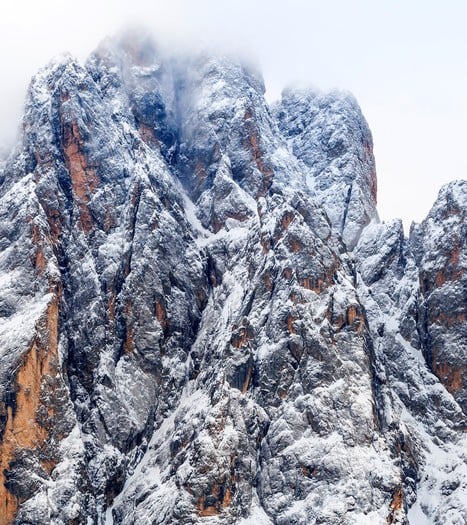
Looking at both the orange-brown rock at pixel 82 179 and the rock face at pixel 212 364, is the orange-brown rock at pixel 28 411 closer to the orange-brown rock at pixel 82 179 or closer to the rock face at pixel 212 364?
the rock face at pixel 212 364

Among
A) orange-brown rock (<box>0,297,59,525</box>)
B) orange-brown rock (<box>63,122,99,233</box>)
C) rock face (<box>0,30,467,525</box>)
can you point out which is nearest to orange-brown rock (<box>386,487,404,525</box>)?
rock face (<box>0,30,467,525</box>)

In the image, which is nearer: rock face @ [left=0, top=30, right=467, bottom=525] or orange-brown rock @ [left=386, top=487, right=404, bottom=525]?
orange-brown rock @ [left=386, top=487, right=404, bottom=525]

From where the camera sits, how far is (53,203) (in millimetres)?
187000

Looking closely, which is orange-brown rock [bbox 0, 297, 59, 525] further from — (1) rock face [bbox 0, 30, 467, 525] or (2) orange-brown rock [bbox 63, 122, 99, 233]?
(2) orange-brown rock [bbox 63, 122, 99, 233]

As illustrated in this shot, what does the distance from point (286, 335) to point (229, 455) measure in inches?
971

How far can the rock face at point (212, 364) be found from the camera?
14650 cm

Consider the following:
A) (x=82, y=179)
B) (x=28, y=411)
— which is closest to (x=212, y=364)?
(x=28, y=411)

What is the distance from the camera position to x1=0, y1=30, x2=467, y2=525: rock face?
14650cm

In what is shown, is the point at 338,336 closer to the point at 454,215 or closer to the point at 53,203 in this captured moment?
the point at 454,215

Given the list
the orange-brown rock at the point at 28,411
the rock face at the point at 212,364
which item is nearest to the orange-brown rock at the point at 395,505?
the rock face at the point at 212,364

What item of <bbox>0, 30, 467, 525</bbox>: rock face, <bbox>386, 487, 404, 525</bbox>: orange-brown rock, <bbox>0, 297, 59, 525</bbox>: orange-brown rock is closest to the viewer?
<bbox>0, 297, 59, 525</bbox>: orange-brown rock

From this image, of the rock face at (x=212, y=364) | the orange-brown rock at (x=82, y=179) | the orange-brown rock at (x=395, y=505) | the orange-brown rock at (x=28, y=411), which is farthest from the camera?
the orange-brown rock at (x=82, y=179)

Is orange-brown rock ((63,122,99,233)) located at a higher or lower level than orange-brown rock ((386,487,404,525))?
higher

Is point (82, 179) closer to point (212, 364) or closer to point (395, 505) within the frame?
point (212, 364)
